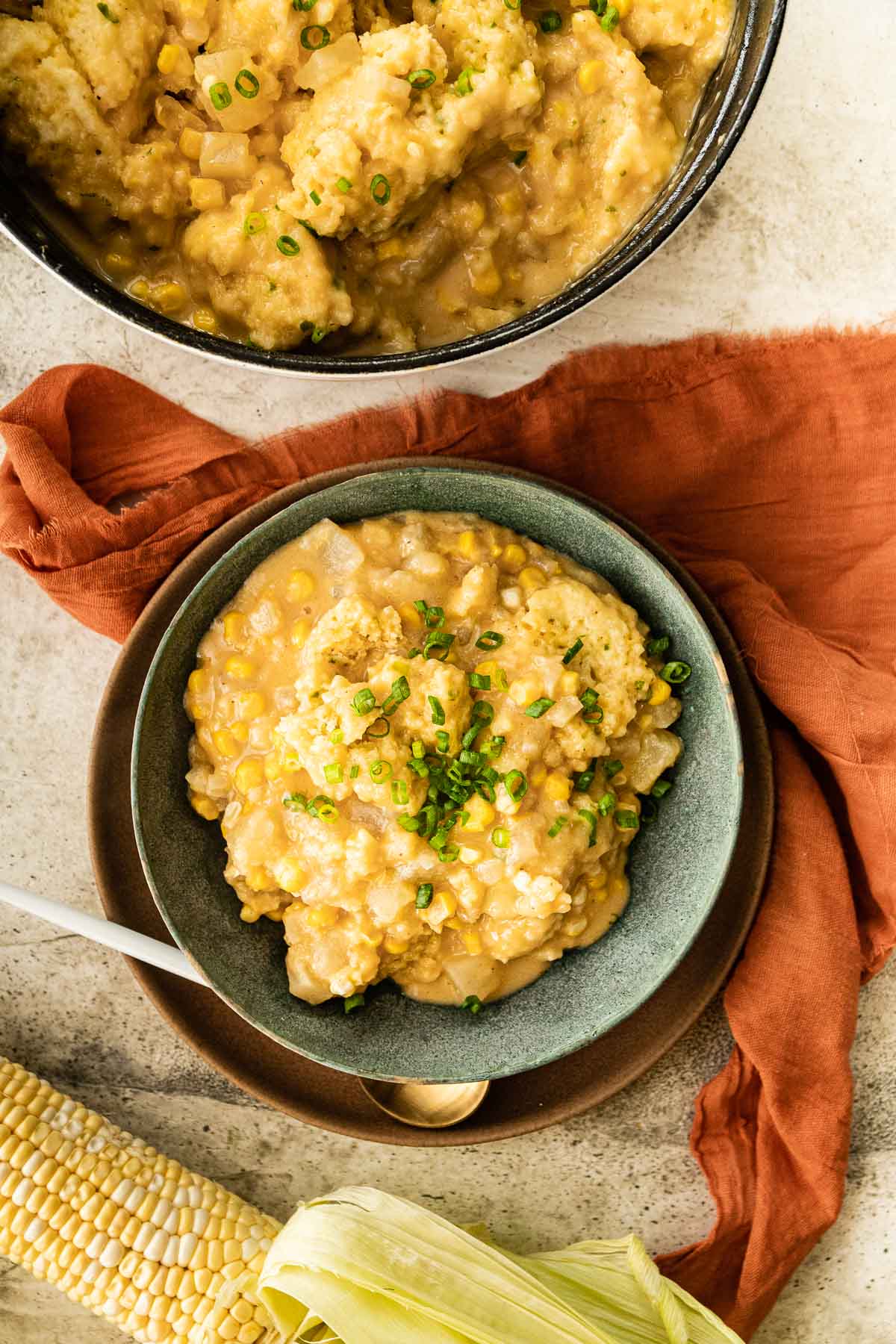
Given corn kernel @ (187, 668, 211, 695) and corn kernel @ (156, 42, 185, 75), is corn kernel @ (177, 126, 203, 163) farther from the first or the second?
corn kernel @ (187, 668, 211, 695)

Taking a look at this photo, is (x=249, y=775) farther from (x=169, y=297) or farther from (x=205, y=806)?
(x=169, y=297)

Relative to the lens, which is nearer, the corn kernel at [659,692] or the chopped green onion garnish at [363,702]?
the chopped green onion garnish at [363,702]

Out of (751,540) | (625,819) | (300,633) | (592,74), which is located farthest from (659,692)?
(592,74)

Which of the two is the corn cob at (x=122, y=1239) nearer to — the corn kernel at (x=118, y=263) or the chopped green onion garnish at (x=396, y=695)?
the chopped green onion garnish at (x=396, y=695)

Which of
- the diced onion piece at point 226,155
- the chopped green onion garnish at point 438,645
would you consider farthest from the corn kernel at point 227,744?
the diced onion piece at point 226,155

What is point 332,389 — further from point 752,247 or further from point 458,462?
point 752,247
